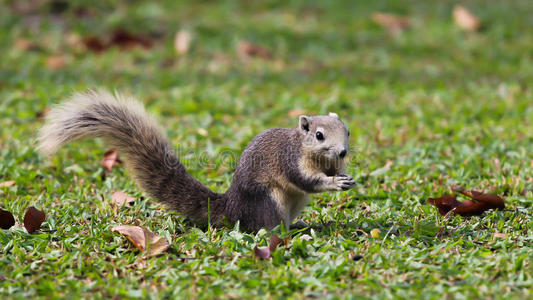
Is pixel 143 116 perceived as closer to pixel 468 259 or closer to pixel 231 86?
pixel 468 259

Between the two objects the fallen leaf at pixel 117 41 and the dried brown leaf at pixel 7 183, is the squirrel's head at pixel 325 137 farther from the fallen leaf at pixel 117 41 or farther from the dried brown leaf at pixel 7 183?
the fallen leaf at pixel 117 41

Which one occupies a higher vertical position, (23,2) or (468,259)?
(23,2)

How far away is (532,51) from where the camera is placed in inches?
322

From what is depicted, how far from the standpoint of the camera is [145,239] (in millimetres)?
3207

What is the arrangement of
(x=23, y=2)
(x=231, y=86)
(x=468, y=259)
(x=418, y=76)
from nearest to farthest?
(x=468, y=259)
(x=231, y=86)
(x=418, y=76)
(x=23, y=2)

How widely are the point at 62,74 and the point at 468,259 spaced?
5.50 meters

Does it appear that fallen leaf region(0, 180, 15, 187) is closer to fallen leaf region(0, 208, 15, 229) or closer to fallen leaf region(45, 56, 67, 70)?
fallen leaf region(0, 208, 15, 229)

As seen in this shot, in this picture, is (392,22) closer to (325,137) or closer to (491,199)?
(491,199)

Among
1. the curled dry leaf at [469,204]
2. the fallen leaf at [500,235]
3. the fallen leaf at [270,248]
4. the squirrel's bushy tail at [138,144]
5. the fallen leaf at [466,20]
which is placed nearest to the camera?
the fallen leaf at [270,248]

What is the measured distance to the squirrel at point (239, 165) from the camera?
3379mm

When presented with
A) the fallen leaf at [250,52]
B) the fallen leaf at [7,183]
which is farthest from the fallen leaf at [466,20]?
the fallen leaf at [7,183]

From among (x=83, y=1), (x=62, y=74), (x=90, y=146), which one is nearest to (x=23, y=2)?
(x=83, y=1)

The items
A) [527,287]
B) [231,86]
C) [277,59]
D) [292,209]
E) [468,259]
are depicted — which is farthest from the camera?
[277,59]

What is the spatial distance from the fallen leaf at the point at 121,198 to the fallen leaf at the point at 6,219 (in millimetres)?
673
